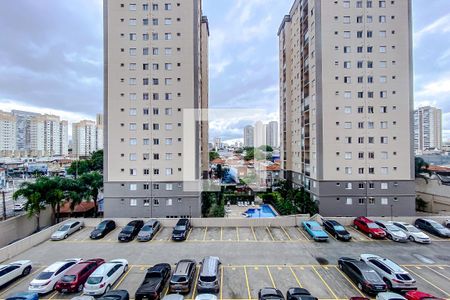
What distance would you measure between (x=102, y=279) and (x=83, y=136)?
428 ft

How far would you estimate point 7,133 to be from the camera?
102m

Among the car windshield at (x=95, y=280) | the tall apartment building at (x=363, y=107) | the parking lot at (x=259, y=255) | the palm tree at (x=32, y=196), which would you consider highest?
the tall apartment building at (x=363, y=107)

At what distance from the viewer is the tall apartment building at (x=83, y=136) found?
119500 mm

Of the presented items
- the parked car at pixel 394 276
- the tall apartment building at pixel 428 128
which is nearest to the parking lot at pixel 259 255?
the parked car at pixel 394 276

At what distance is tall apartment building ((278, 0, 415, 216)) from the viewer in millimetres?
27828

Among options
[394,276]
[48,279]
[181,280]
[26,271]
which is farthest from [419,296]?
[26,271]

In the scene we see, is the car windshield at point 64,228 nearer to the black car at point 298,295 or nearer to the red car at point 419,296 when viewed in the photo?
the black car at point 298,295

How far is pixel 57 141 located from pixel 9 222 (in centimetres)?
12209

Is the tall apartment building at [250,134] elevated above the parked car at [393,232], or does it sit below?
above

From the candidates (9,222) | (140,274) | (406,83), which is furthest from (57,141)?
(406,83)

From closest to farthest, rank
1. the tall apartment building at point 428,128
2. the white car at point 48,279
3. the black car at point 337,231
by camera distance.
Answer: the white car at point 48,279 → the black car at point 337,231 → the tall apartment building at point 428,128

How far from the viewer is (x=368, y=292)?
12.1 metres

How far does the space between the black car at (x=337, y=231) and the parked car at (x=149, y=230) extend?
52.8 ft

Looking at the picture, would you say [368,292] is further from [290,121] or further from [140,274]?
[290,121]
